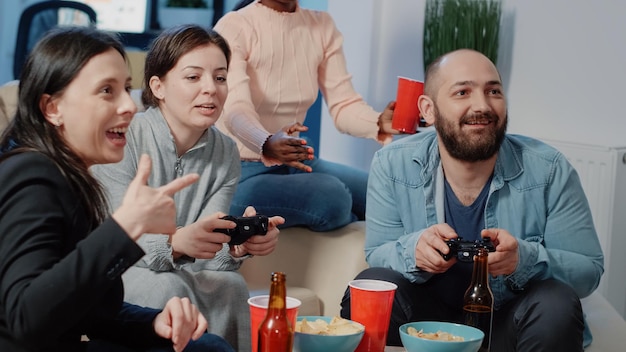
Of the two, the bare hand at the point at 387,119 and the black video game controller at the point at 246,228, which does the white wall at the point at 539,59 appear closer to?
the bare hand at the point at 387,119

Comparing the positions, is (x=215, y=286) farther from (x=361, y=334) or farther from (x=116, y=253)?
(x=116, y=253)

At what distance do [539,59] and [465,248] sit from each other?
176 centimetres

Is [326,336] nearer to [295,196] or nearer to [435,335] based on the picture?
[435,335]

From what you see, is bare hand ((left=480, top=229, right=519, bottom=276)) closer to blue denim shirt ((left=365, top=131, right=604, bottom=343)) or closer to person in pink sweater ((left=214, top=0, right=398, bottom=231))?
blue denim shirt ((left=365, top=131, right=604, bottom=343))

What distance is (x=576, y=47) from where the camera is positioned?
11.2ft

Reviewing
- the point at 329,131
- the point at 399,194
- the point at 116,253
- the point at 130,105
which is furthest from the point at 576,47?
the point at 116,253

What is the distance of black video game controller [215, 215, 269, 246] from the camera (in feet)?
6.66

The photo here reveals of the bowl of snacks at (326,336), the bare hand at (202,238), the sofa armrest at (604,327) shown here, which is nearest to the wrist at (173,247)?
the bare hand at (202,238)

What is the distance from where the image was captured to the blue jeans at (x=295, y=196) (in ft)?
9.00

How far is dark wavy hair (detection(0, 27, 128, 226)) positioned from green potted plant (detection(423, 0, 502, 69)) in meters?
2.11

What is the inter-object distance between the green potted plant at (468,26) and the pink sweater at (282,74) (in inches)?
19.6

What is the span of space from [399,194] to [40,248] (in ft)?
3.95

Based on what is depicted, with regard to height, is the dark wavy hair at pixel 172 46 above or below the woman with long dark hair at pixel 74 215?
above

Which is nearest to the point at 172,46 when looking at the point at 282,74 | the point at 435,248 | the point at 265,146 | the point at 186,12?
the point at 265,146
